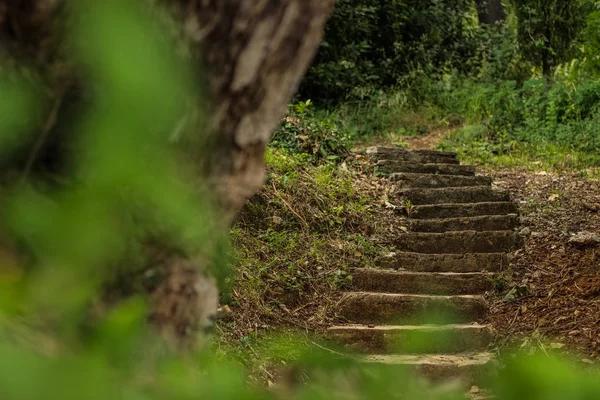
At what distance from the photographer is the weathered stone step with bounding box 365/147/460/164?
25.7 feet

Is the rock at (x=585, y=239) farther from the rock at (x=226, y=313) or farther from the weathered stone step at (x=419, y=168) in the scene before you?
the rock at (x=226, y=313)

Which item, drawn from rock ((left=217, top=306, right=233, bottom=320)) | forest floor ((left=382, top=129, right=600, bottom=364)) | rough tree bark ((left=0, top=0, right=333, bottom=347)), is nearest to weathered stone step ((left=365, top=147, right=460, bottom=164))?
forest floor ((left=382, top=129, right=600, bottom=364))

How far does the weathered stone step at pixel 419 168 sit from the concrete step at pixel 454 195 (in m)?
0.59

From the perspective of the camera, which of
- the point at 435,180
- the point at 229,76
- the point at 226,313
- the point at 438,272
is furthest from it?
the point at 435,180

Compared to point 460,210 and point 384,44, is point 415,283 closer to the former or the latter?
point 460,210

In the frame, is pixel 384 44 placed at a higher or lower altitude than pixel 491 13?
lower

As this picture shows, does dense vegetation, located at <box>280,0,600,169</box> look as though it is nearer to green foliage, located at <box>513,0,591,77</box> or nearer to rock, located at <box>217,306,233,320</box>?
green foliage, located at <box>513,0,591,77</box>

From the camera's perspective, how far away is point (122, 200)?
0.57m

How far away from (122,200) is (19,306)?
4.7 inches

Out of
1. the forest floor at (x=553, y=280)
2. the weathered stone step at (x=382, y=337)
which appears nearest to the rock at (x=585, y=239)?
the forest floor at (x=553, y=280)

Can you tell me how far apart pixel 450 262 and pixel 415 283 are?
0.54 meters

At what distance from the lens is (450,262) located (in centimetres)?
591

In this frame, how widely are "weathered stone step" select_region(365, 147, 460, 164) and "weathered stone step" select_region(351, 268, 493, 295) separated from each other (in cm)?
235


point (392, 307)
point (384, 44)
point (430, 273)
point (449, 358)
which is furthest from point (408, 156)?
point (384, 44)
